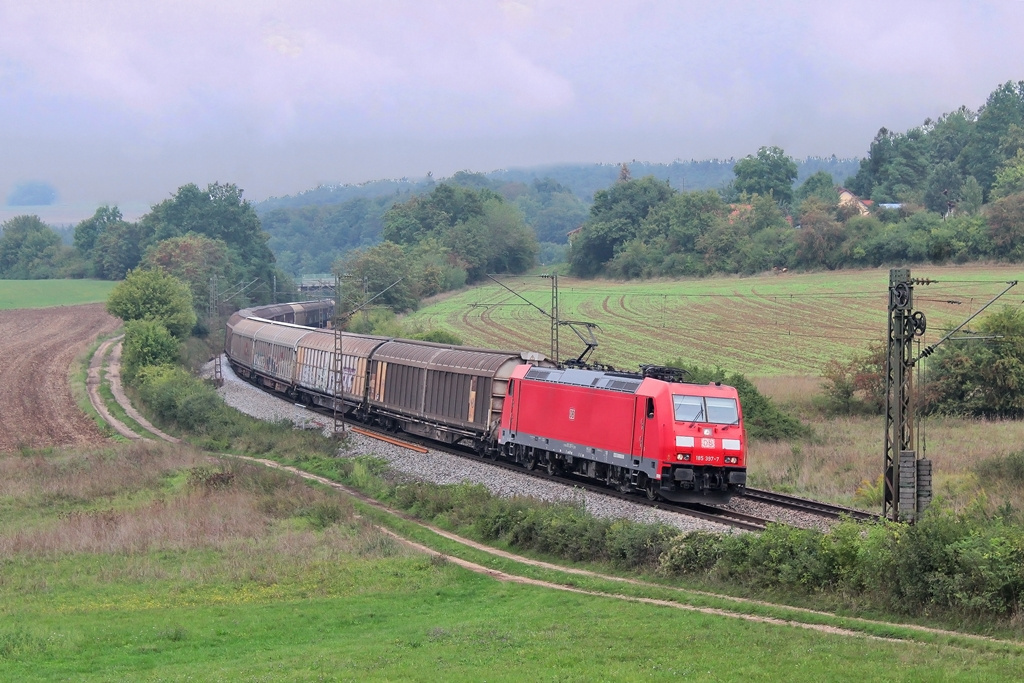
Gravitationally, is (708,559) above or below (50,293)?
below

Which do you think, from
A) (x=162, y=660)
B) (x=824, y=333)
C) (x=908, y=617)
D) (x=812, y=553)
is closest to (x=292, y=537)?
(x=162, y=660)

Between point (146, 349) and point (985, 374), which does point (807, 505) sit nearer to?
point (985, 374)

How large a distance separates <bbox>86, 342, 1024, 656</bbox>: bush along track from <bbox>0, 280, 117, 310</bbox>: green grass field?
320 feet

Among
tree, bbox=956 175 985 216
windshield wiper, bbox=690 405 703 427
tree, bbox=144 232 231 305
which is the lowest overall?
windshield wiper, bbox=690 405 703 427

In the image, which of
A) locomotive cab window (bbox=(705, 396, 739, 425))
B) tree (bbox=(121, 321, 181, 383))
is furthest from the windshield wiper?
tree (bbox=(121, 321, 181, 383))

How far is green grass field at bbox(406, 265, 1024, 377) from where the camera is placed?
57.4 m

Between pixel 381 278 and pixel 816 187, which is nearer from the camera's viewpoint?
pixel 381 278

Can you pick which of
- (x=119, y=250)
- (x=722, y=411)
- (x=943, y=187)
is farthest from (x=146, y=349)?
(x=943, y=187)

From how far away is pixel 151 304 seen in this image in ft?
248

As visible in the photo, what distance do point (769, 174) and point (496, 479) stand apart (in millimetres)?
121314

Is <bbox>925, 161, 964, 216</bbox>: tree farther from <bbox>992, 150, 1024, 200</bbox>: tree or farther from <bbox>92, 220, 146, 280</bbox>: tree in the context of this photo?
<bbox>92, 220, 146, 280</bbox>: tree

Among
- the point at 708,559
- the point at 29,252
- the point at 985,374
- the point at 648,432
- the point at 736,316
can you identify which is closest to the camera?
the point at 708,559

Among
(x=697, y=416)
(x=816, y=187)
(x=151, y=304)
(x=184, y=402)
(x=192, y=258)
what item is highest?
(x=816, y=187)

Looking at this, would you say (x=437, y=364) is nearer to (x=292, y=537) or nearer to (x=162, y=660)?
(x=292, y=537)
